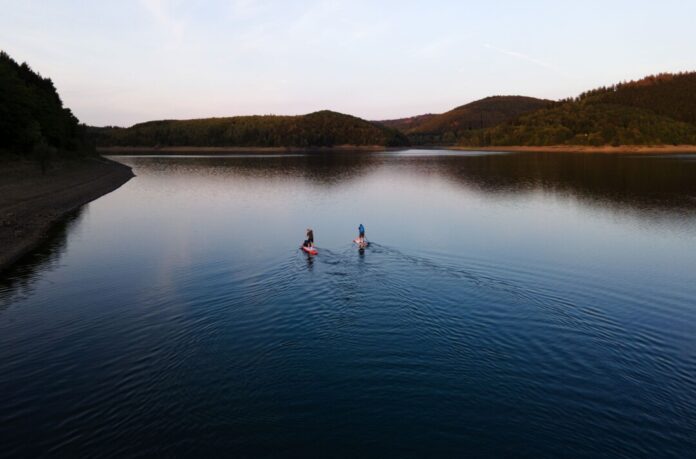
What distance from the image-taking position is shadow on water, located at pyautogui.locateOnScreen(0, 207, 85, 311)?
2575cm

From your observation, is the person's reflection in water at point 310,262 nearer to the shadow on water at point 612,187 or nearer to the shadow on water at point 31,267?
the shadow on water at point 31,267

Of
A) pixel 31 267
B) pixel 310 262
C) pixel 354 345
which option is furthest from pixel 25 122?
pixel 354 345

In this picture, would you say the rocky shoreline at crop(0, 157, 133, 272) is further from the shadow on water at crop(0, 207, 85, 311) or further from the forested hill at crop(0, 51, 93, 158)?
the forested hill at crop(0, 51, 93, 158)

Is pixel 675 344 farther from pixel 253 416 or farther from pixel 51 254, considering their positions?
pixel 51 254

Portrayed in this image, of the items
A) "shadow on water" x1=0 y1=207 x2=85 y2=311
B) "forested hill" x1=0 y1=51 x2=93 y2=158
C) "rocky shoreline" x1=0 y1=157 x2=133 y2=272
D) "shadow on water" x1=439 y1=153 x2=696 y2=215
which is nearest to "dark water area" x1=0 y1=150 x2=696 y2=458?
"shadow on water" x1=0 y1=207 x2=85 y2=311

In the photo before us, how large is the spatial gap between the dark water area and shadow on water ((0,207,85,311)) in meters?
0.26

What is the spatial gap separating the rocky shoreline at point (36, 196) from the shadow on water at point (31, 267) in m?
0.70

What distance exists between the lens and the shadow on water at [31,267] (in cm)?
2575

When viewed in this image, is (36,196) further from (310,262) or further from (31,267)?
(310,262)

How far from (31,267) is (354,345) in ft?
87.4

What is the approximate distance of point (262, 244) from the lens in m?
38.8

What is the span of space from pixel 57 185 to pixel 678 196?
97304 mm

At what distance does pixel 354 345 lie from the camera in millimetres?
19062

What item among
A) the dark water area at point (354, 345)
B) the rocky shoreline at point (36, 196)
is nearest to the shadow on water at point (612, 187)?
the dark water area at point (354, 345)
